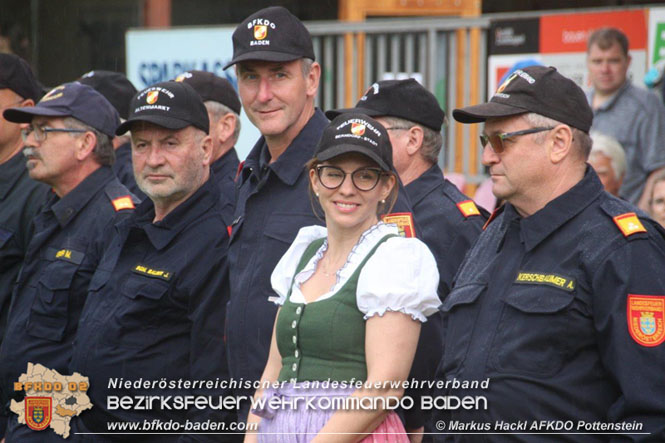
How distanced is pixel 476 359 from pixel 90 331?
1927 millimetres

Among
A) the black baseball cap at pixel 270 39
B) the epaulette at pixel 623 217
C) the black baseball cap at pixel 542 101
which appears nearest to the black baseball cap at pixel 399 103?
the black baseball cap at pixel 270 39

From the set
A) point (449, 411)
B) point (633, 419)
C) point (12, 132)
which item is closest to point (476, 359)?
point (449, 411)

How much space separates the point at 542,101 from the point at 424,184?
1.35m

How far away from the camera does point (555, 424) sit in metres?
3.20

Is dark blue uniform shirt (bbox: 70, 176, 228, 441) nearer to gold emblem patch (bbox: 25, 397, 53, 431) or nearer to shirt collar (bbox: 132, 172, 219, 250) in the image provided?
shirt collar (bbox: 132, 172, 219, 250)

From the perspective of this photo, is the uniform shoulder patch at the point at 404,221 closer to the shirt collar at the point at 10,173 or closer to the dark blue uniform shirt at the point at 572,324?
the dark blue uniform shirt at the point at 572,324

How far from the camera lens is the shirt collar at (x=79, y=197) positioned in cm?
502

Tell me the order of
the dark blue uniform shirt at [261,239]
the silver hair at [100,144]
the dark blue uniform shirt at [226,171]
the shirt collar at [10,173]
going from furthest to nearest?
the shirt collar at [10,173]
the silver hair at [100,144]
the dark blue uniform shirt at [226,171]
the dark blue uniform shirt at [261,239]

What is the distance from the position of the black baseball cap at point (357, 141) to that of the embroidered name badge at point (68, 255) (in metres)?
1.83

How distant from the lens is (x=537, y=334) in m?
3.23

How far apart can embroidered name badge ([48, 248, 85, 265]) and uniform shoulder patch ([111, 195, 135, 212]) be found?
315 millimetres

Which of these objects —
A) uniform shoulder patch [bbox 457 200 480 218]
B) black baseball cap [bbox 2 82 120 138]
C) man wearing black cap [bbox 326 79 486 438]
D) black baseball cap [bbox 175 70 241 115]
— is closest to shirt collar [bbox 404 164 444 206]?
man wearing black cap [bbox 326 79 486 438]

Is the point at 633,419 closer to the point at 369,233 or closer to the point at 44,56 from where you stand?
the point at 369,233

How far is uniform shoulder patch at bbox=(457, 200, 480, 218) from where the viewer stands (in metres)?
4.58
